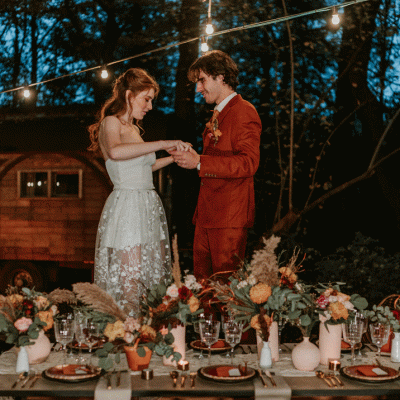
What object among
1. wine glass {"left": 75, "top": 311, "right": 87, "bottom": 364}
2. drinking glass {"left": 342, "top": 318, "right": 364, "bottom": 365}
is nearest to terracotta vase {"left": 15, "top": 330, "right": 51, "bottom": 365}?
wine glass {"left": 75, "top": 311, "right": 87, "bottom": 364}

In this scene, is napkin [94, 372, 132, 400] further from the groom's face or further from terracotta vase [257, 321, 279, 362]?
the groom's face

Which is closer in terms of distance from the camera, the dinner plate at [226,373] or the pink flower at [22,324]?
the dinner plate at [226,373]

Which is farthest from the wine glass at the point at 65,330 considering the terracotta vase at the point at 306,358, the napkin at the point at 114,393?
the terracotta vase at the point at 306,358

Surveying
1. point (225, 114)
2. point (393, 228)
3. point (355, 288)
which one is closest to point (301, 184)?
point (393, 228)

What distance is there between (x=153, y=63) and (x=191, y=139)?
1.78 m

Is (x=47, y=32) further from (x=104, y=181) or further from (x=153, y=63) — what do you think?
(x=104, y=181)

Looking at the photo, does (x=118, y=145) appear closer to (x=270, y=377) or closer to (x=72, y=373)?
(x=72, y=373)

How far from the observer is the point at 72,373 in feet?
6.44

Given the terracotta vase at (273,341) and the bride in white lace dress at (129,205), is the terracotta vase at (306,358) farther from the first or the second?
the bride in white lace dress at (129,205)

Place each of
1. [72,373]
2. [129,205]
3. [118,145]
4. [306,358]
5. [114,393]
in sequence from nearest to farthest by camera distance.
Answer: [114,393] → [72,373] → [306,358] → [118,145] → [129,205]

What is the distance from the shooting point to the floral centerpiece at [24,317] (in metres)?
2.05

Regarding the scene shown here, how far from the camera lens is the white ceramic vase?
7.29 feet

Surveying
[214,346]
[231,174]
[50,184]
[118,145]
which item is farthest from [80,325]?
[50,184]

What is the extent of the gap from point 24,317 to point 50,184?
6010mm
